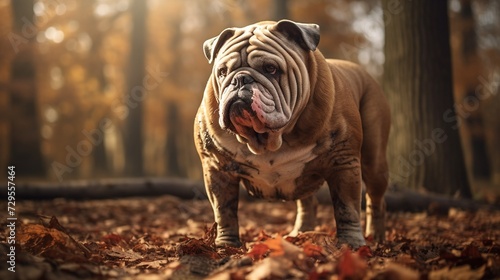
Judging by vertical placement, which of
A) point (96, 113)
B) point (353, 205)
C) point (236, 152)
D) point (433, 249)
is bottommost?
point (96, 113)

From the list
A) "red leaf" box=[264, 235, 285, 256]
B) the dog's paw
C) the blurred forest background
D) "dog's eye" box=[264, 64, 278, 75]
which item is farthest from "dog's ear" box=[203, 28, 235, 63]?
the blurred forest background

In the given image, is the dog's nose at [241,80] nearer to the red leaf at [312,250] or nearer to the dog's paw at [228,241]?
the red leaf at [312,250]

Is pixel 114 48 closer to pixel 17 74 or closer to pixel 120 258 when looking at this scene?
pixel 17 74

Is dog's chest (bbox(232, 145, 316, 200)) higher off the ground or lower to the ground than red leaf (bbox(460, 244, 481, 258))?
higher

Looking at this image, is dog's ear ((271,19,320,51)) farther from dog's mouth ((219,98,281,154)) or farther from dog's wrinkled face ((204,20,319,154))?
dog's mouth ((219,98,281,154))

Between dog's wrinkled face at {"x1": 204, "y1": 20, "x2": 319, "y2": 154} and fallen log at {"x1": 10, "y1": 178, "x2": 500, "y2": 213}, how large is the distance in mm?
3339

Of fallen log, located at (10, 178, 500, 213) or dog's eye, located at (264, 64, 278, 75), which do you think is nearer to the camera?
dog's eye, located at (264, 64, 278, 75)

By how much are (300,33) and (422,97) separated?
3.73 m

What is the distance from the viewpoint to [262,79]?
3211 millimetres

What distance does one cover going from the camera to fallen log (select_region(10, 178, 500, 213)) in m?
6.22

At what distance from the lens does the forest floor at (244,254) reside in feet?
7.80

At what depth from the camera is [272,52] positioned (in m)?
3.30

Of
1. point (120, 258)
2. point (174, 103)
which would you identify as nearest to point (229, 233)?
point (120, 258)

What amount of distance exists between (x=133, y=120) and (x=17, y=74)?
3.51 meters
